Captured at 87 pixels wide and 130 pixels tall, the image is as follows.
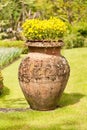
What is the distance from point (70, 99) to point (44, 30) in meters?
2.85

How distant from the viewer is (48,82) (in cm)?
1033

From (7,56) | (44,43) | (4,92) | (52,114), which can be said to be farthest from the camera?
(7,56)

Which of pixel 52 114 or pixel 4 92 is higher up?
pixel 52 114

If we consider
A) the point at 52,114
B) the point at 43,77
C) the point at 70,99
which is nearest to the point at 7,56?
the point at 70,99

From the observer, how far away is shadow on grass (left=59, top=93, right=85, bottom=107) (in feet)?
38.1

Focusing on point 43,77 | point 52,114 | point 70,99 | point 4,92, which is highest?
point 43,77

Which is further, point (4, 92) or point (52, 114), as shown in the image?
point (4, 92)

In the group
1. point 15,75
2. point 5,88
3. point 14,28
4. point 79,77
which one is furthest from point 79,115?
point 14,28

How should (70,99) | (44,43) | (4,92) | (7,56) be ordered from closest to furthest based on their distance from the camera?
(44,43)
(70,99)
(4,92)
(7,56)

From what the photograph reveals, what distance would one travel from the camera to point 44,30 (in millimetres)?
10445

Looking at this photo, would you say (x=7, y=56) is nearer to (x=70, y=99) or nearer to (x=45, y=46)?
(x=70, y=99)

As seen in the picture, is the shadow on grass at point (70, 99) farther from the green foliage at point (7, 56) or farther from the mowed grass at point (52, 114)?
the green foliage at point (7, 56)

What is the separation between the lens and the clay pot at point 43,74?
405 inches

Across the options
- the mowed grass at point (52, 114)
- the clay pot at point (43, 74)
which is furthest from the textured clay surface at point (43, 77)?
the mowed grass at point (52, 114)
